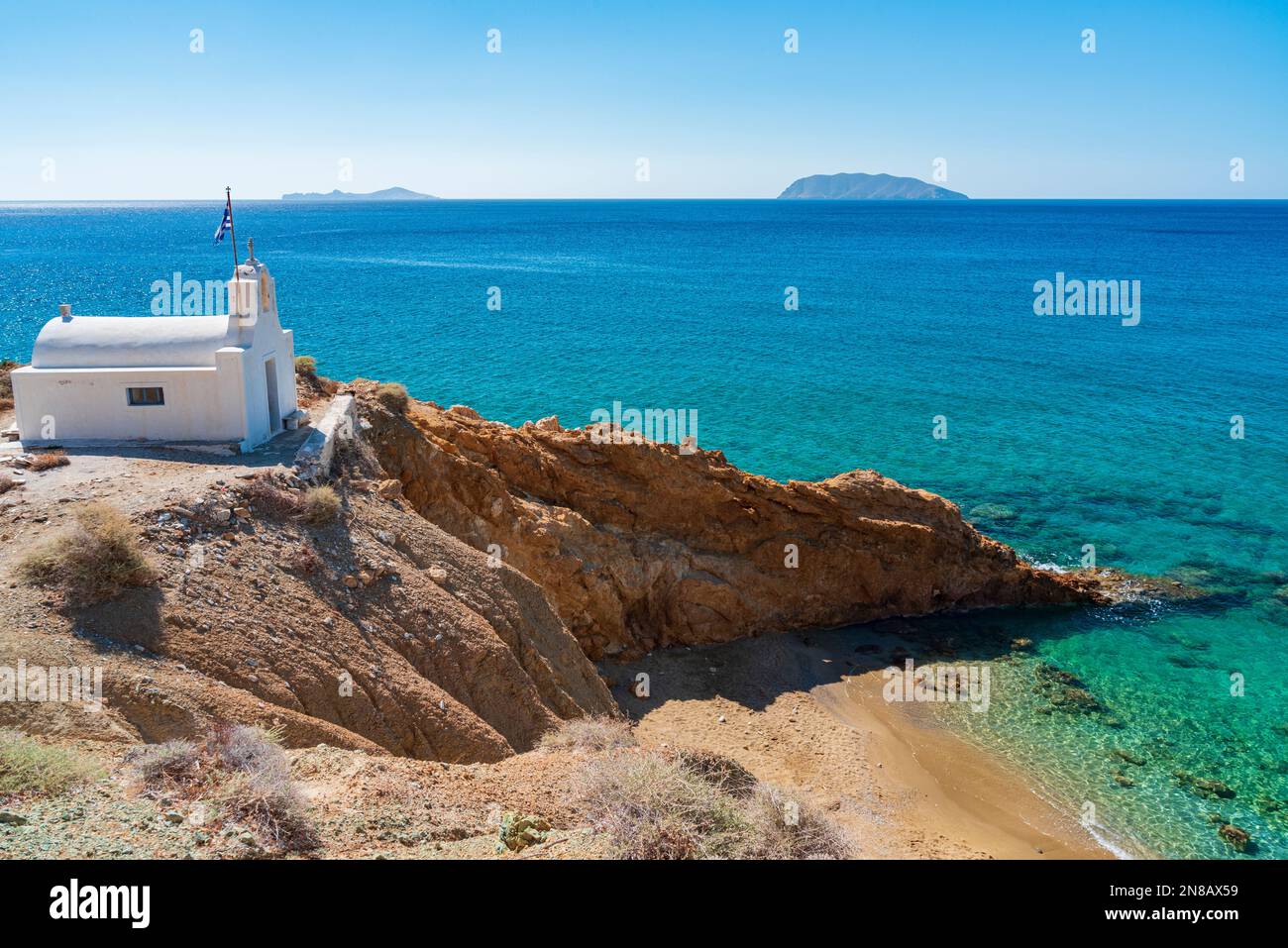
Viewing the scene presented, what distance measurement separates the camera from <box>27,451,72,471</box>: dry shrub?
1714cm

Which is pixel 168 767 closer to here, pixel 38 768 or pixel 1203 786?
pixel 38 768

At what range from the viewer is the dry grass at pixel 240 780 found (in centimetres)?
888

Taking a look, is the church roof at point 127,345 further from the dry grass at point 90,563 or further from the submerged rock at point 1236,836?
the submerged rock at point 1236,836

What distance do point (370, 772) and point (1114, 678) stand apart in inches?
802

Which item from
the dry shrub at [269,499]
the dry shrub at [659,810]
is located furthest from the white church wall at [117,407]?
the dry shrub at [659,810]

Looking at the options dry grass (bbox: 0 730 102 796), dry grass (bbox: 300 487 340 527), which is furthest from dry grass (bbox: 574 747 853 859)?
dry grass (bbox: 300 487 340 527)

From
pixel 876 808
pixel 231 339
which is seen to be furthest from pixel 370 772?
pixel 231 339

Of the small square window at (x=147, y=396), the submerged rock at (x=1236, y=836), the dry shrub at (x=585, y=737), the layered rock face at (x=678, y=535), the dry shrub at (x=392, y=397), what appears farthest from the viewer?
the dry shrub at (x=392, y=397)

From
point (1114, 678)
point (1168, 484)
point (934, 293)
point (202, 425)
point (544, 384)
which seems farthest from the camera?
point (934, 293)

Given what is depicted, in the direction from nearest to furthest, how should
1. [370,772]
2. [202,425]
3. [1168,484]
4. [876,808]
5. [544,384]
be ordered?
[370,772] → [876,808] → [202,425] → [1168,484] → [544,384]

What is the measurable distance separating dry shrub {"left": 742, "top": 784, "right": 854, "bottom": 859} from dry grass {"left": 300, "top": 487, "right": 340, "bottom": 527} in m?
9.83

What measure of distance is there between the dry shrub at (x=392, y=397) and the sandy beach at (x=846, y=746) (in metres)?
9.26

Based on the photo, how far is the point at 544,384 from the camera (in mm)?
46594

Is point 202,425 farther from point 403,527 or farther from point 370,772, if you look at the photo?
point 370,772
